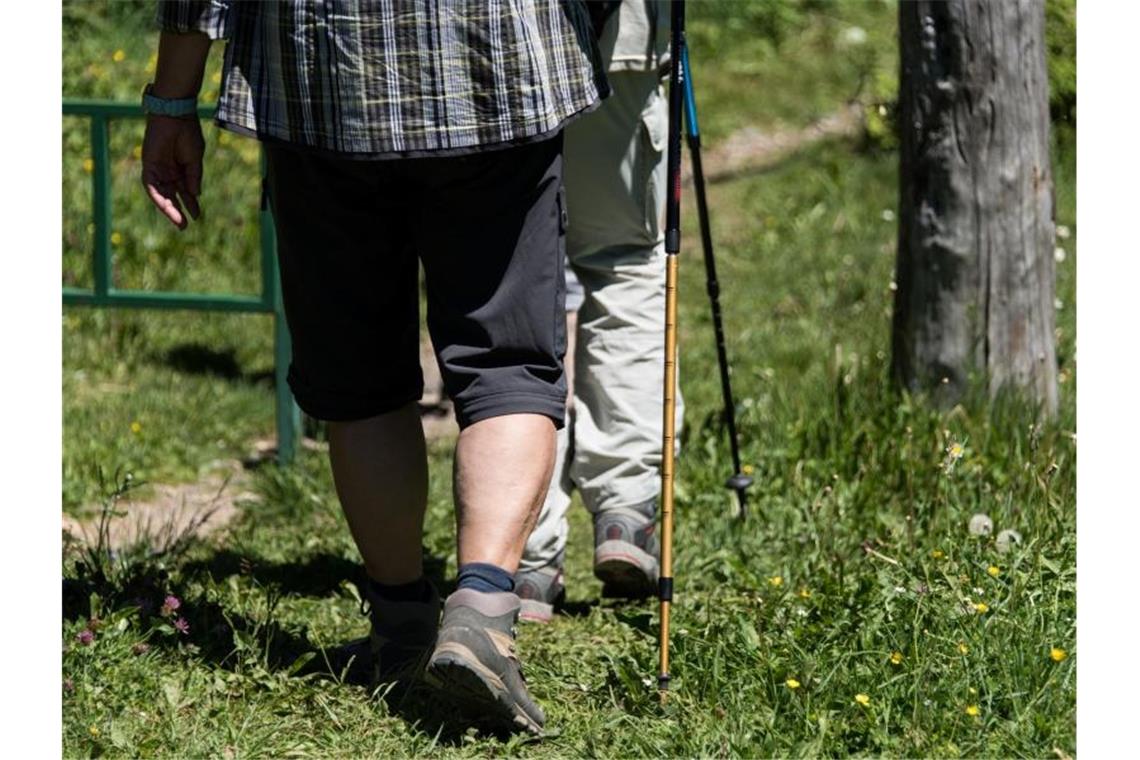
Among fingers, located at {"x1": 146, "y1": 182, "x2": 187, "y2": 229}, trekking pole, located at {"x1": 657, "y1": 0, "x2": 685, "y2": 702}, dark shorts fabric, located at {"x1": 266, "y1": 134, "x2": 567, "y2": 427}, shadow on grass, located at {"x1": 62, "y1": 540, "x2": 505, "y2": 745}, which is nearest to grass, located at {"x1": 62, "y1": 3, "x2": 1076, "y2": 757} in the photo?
shadow on grass, located at {"x1": 62, "y1": 540, "x2": 505, "y2": 745}

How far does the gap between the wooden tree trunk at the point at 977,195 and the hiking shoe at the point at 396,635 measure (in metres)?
1.83

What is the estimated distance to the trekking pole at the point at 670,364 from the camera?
331cm

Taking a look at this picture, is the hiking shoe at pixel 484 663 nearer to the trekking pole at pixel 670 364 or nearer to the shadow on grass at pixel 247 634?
the shadow on grass at pixel 247 634

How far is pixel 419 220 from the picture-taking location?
3.17 meters

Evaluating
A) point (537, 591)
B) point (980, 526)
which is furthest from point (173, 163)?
point (980, 526)

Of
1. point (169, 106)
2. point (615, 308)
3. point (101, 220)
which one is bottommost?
point (615, 308)

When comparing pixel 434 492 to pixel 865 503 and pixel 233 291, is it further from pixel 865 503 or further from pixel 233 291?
pixel 233 291

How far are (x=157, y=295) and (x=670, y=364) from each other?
246cm

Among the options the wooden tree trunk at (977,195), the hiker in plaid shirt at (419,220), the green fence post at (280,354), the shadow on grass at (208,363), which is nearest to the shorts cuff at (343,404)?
the hiker in plaid shirt at (419,220)

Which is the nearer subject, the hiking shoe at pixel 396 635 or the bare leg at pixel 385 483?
the bare leg at pixel 385 483

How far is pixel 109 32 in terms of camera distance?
312 inches

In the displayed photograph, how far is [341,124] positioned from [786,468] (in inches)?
82.2

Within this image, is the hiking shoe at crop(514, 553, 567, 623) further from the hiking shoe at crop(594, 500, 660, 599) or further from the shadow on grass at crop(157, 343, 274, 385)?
the shadow on grass at crop(157, 343, 274, 385)

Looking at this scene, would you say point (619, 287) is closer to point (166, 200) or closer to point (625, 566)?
point (625, 566)
